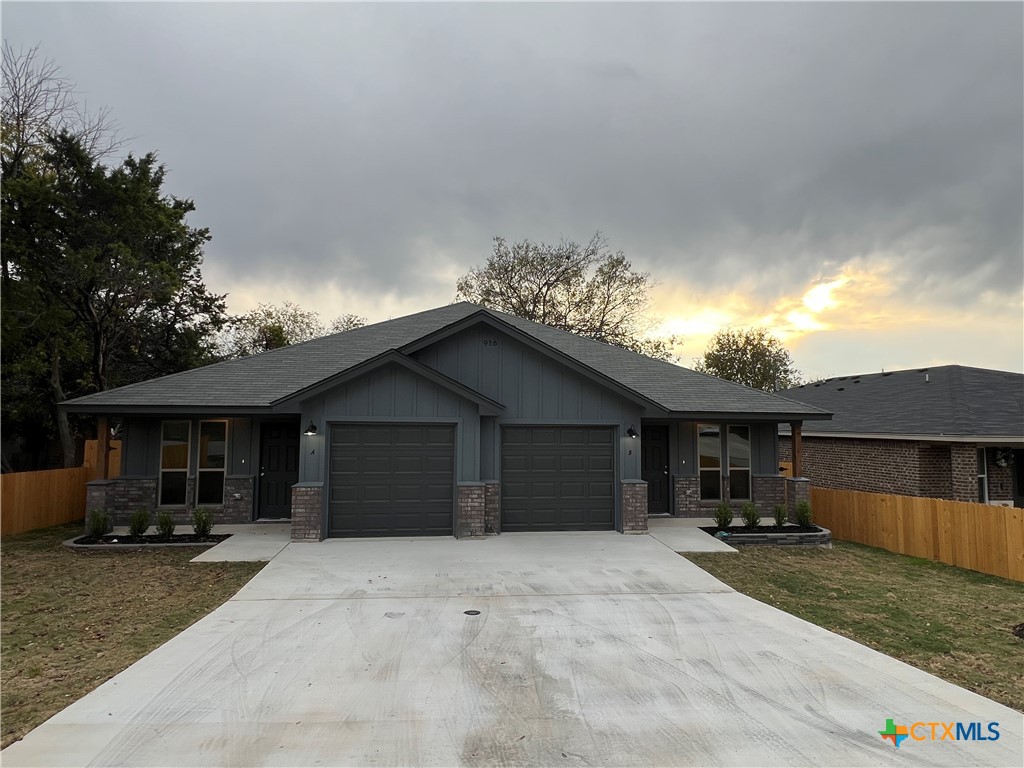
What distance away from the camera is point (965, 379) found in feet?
54.9

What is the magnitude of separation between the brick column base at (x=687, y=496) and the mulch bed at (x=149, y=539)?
35.5ft

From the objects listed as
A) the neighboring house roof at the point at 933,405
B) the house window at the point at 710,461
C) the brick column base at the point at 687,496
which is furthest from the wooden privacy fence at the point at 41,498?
the neighboring house roof at the point at 933,405

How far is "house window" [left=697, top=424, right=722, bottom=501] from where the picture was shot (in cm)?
1391

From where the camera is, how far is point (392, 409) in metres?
10.8

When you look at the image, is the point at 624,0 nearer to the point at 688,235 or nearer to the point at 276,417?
the point at 688,235

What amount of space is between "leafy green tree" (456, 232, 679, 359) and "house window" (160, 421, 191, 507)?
21091 mm

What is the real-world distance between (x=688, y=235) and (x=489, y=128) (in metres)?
8.79

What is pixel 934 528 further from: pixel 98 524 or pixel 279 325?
pixel 279 325

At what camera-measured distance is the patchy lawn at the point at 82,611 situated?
4.69 m

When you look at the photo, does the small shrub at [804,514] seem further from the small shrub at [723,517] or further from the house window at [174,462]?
the house window at [174,462]

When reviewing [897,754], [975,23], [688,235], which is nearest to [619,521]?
[897,754]

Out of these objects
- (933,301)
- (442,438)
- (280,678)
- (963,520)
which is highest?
(933,301)

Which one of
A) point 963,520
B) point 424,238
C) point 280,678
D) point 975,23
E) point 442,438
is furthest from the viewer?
point 424,238

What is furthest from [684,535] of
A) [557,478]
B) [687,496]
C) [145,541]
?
[145,541]
